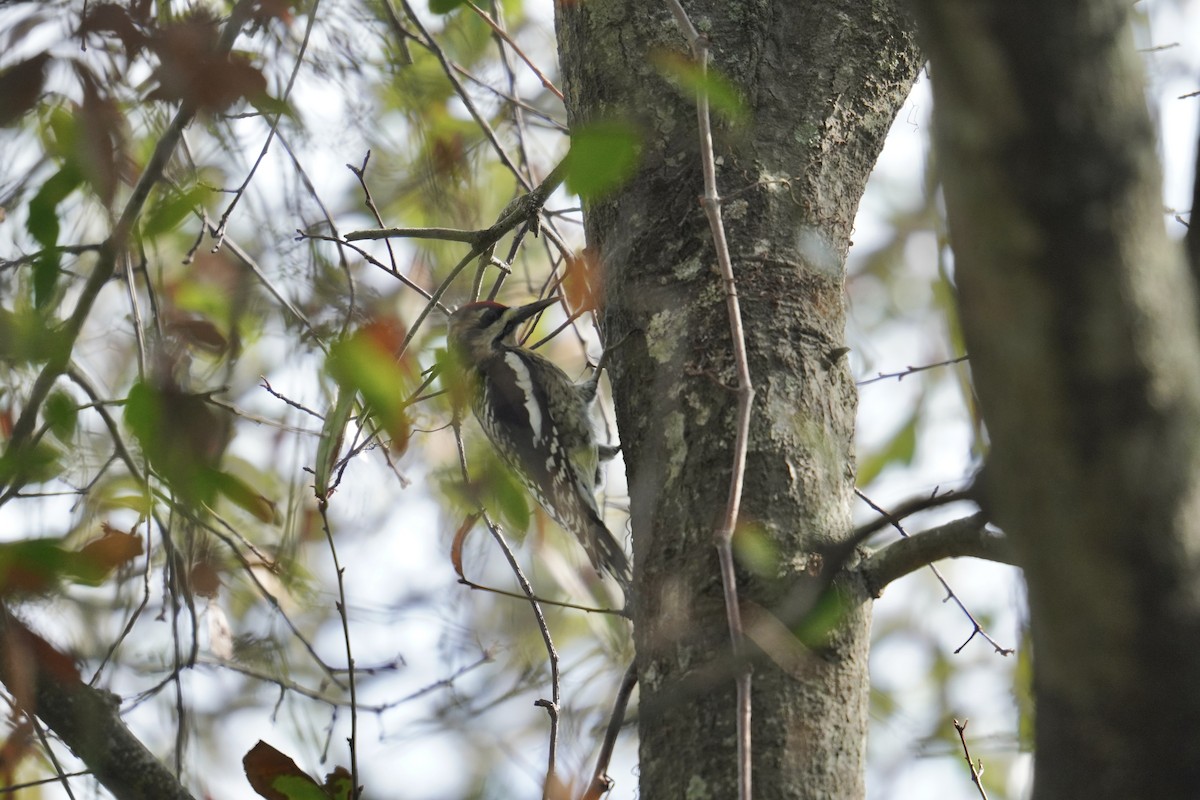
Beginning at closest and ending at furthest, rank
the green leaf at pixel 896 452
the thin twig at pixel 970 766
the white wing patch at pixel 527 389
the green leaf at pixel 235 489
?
the green leaf at pixel 235 489, the thin twig at pixel 970 766, the green leaf at pixel 896 452, the white wing patch at pixel 527 389

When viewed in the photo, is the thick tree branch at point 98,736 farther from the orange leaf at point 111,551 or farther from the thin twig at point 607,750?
the thin twig at point 607,750

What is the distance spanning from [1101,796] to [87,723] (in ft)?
4.86

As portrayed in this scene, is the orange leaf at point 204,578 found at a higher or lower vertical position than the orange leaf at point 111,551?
higher

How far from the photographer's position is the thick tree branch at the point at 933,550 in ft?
5.77

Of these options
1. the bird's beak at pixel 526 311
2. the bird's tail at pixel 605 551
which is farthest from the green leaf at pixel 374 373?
the bird's beak at pixel 526 311

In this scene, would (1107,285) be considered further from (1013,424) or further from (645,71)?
(645,71)

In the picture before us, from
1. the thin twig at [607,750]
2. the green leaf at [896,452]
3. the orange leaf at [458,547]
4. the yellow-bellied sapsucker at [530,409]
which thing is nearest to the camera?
the thin twig at [607,750]

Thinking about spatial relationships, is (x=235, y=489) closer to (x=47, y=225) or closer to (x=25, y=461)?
(x=25, y=461)

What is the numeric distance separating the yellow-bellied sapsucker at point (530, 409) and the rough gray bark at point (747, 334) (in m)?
2.01

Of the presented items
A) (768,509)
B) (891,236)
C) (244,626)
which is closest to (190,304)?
(768,509)

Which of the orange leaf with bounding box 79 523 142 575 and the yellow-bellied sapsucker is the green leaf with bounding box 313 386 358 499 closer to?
the orange leaf with bounding box 79 523 142 575

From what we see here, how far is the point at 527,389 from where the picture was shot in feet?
16.3

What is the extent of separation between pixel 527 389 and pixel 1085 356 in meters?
4.01

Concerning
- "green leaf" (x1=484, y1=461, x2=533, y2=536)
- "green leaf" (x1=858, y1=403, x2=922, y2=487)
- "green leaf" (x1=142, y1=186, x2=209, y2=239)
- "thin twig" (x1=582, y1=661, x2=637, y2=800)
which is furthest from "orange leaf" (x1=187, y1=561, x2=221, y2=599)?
"green leaf" (x1=858, y1=403, x2=922, y2=487)
